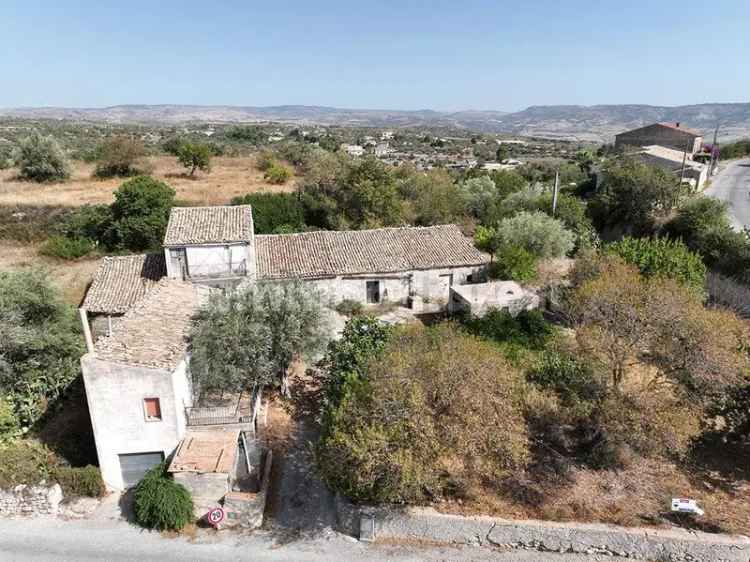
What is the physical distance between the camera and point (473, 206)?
44.5m

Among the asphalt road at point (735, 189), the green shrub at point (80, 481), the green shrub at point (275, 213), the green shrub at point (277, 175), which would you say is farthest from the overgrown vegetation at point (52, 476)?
the asphalt road at point (735, 189)

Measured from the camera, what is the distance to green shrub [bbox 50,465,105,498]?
601 inches

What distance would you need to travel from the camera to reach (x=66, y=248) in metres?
34.9

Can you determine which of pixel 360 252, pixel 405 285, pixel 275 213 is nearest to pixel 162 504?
pixel 405 285

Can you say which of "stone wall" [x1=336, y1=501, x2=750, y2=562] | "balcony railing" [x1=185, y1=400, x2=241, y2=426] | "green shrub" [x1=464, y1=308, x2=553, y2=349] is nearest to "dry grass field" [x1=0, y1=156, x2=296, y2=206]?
"green shrub" [x1=464, y1=308, x2=553, y2=349]

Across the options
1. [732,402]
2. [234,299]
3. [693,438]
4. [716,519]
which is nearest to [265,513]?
[234,299]

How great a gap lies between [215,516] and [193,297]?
9.93m

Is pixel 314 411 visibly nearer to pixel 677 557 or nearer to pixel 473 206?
pixel 677 557

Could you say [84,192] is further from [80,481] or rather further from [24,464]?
[80,481]

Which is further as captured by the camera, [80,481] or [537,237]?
[537,237]

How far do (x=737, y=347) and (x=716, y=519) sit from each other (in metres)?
5.48

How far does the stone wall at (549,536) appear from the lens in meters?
13.0

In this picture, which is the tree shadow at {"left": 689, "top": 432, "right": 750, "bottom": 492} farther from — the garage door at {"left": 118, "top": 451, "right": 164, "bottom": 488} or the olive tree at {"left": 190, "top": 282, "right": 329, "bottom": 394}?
the garage door at {"left": 118, "top": 451, "right": 164, "bottom": 488}

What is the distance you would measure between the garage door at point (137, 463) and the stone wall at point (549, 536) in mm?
5976
